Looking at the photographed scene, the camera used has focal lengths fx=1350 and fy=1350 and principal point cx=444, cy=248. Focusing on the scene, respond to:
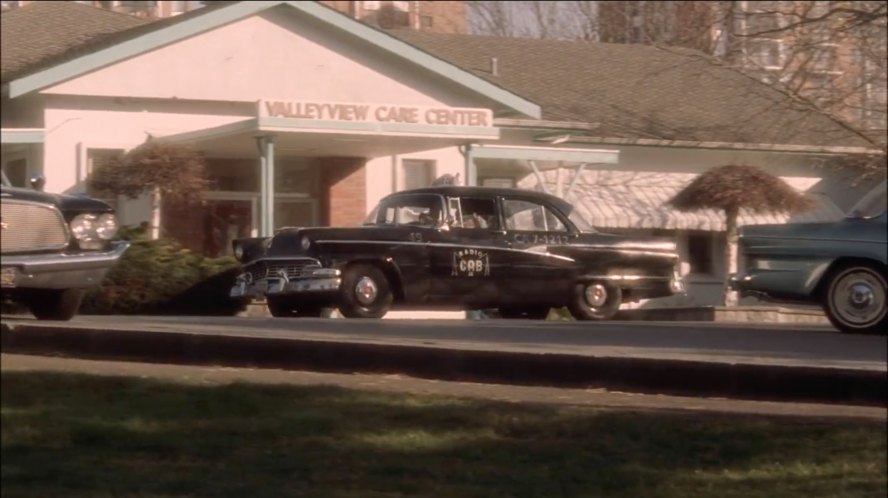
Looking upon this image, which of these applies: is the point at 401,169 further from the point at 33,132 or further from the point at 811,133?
the point at 811,133

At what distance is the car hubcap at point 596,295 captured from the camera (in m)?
2.86

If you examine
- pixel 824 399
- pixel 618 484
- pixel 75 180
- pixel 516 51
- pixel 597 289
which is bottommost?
pixel 618 484

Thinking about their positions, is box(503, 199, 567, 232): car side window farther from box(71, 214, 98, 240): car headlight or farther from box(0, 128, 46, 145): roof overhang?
box(0, 128, 46, 145): roof overhang

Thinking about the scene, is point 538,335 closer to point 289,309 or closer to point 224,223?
point 224,223

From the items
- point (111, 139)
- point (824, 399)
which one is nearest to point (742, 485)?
point (824, 399)

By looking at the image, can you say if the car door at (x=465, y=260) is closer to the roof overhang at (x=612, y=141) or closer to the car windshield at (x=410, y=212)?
the car windshield at (x=410, y=212)

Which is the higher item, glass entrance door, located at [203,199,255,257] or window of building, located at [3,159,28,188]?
window of building, located at [3,159,28,188]

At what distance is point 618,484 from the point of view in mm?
→ 15977

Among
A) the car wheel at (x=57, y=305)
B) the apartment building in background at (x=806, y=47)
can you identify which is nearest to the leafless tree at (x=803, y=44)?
the apartment building in background at (x=806, y=47)

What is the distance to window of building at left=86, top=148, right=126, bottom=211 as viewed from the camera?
2.96m

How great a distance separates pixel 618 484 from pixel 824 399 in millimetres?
12824

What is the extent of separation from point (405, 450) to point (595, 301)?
1459 cm

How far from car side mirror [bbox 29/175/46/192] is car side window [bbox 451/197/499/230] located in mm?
786

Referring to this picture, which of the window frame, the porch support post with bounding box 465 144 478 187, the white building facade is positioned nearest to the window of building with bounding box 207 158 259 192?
the white building facade
